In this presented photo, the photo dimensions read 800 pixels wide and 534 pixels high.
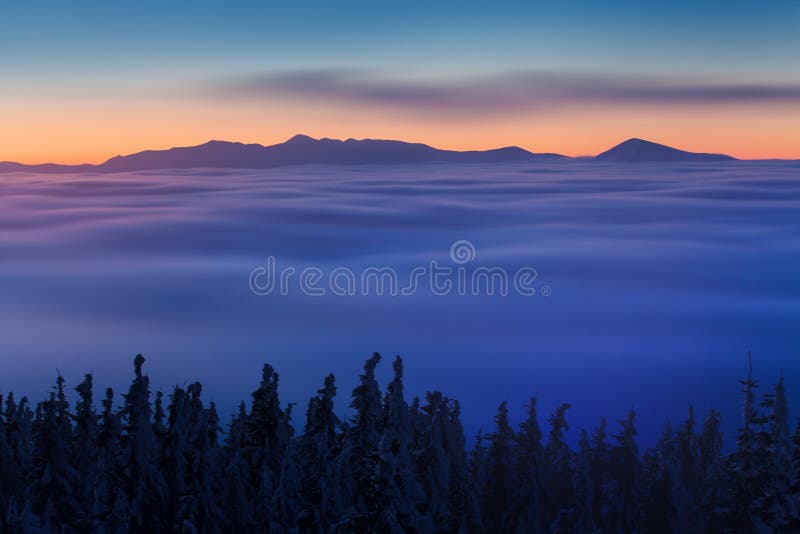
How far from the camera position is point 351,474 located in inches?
1086

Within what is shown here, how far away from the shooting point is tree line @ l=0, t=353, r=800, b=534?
83.5 ft

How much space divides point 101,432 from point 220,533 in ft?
18.3

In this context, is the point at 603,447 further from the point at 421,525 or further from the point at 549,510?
the point at 421,525

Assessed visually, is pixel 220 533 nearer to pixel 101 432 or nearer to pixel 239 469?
pixel 239 469

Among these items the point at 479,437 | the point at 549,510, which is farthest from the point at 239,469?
the point at 549,510

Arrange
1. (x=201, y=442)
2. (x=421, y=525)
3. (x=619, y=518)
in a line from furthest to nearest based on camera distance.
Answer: (x=619, y=518), (x=201, y=442), (x=421, y=525)

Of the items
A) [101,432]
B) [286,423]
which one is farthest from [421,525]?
[101,432]

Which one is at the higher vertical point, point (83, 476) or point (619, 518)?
point (83, 476)

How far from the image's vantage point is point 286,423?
30750 millimetres

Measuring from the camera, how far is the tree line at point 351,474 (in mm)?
25438

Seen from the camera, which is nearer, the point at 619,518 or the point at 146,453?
the point at 146,453

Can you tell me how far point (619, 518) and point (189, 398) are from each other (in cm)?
2519

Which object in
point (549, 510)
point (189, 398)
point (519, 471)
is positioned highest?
point (189, 398)

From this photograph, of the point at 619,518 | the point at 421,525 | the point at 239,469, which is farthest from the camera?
the point at 619,518
